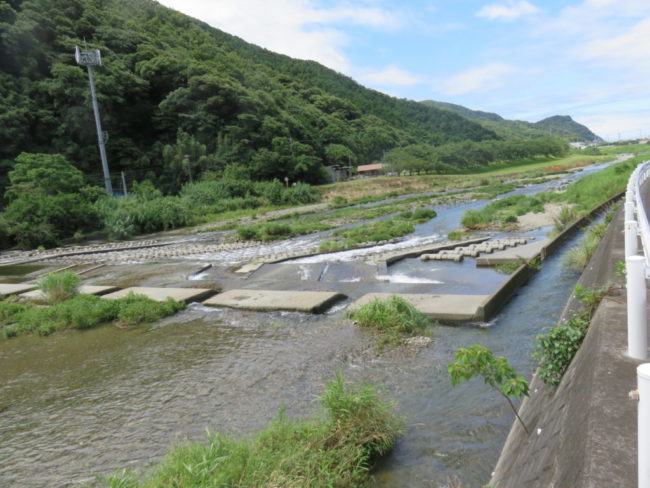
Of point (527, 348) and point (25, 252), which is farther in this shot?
point (25, 252)

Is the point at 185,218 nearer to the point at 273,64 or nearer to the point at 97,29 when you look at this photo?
the point at 97,29

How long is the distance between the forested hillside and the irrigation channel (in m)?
→ 45.8

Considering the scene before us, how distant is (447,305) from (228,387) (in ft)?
15.8

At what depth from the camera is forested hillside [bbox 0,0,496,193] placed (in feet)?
162

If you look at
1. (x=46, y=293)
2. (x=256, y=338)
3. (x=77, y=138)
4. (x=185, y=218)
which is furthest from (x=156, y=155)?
(x=256, y=338)

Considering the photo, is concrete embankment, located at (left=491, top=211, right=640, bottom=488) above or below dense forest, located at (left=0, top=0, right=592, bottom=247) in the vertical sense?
below

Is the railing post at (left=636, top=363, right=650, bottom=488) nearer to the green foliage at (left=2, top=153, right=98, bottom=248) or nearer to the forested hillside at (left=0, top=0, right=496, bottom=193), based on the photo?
the green foliage at (left=2, top=153, right=98, bottom=248)

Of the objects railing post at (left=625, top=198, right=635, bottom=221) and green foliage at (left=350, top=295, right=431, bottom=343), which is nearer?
railing post at (left=625, top=198, right=635, bottom=221)

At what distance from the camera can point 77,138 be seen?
172ft

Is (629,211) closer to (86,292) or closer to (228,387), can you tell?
(228,387)

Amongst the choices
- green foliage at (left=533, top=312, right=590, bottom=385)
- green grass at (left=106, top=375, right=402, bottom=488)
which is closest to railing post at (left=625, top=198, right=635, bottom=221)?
green foliage at (left=533, top=312, right=590, bottom=385)

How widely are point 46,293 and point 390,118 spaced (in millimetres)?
129486

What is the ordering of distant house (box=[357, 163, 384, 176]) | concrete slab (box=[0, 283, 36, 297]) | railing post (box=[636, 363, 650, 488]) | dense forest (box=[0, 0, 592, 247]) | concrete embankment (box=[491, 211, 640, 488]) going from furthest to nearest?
1. distant house (box=[357, 163, 384, 176])
2. dense forest (box=[0, 0, 592, 247])
3. concrete slab (box=[0, 283, 36, 297])
4. concrete embankment (box=[491, 211, 640, 488])
5. railing post (box=[636, 363, 650, 488])

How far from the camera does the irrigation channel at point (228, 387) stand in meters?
4.80
